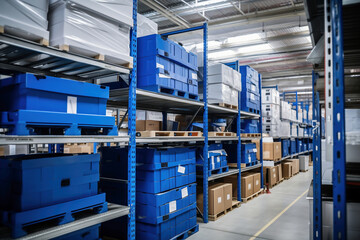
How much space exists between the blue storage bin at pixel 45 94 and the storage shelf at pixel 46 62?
0.25 metres

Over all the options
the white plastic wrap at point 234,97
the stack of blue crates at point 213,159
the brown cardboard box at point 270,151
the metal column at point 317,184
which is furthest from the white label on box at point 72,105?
the brown cardboard box at point 270,151

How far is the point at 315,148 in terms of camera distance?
7.92 ft

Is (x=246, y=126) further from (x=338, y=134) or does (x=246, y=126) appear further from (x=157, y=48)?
(x=338, y=134)

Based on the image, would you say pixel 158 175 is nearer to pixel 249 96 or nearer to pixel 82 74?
pixel 82 74

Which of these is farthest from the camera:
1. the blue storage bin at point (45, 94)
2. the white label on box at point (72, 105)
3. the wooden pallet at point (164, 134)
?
the wooden pallet at point (164, 134)

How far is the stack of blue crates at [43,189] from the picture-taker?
8.17 ft

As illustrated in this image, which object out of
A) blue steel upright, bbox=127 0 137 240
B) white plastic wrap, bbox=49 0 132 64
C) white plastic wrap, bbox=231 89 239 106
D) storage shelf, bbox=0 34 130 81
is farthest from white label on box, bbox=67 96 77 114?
white plastic wrap, bbox=231 89 239 106

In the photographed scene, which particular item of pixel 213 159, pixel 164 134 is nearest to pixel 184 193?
pixel 164 134

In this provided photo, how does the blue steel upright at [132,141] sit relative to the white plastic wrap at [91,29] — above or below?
below

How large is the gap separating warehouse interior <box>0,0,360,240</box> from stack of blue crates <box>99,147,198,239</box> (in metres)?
0.02

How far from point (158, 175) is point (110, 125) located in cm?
124

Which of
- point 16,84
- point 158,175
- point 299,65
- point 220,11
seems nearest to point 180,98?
point 158,175

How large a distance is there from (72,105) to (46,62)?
29.6 inches

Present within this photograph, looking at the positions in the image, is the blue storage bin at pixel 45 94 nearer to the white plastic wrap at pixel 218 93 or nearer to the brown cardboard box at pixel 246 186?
the white plastic wrap at pixel 218 93
